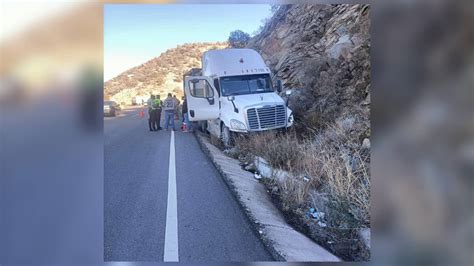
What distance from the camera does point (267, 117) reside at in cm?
377

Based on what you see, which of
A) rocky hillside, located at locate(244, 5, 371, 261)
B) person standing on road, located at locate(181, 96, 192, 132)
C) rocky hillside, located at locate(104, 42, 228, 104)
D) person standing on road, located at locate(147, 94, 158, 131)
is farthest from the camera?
person standing on road, located at locate(181, 96, 192, 132)

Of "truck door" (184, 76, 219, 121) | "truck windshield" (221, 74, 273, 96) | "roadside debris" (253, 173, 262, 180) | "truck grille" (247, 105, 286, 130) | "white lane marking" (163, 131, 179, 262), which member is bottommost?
"white lane marking" (163, 131, 179, 262)

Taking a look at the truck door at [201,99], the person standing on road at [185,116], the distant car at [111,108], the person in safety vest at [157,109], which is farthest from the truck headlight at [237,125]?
the distant car at [111,108]

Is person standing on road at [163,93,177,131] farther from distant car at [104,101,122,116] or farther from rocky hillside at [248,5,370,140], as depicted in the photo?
rocky hillside at [248,5,370,140]

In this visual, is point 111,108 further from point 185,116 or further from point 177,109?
point 185,116

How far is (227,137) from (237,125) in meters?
0.19

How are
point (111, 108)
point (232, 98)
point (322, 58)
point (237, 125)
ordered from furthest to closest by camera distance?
point (232, 98), point (237, 125), point (322, 58), point (111, 108)

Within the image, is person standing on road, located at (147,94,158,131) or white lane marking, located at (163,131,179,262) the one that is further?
person standing on road, located at (147,94,158,131)

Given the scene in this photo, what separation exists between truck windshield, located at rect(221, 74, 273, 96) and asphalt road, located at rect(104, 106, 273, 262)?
105cm

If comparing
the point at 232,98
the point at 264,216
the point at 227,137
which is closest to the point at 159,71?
the point at 227,137

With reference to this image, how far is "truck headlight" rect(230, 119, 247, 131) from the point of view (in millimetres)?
3885

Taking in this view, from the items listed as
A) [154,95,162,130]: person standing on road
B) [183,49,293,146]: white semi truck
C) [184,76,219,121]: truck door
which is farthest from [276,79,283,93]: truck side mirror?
[154,95,162,130]: person standing on road

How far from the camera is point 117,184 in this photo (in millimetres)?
3104
